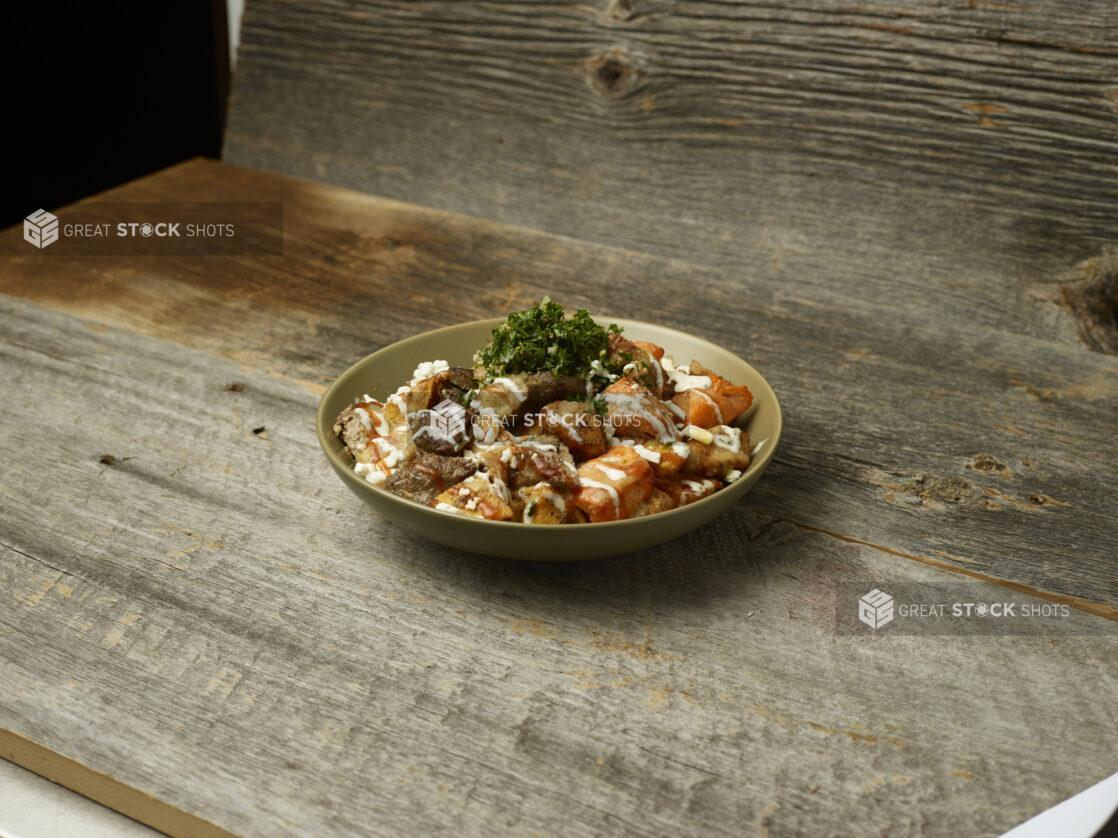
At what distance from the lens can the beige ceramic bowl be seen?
3.20 feet

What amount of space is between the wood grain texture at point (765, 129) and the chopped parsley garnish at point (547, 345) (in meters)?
0.98

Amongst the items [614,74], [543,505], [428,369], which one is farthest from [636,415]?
[614,74]

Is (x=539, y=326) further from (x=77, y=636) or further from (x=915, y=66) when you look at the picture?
(x=915, y=66)

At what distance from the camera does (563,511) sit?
1026 millimetres

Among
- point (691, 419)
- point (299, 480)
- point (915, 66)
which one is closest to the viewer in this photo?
point (691, 419)

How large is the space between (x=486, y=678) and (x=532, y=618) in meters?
0.10

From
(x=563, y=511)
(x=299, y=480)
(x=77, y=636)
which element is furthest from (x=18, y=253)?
(x=563, y=511)

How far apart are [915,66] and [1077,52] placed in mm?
284

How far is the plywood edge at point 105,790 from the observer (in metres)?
0.85

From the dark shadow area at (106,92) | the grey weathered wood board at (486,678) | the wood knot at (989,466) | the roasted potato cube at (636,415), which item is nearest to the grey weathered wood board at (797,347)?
the wood knot at (989,466)

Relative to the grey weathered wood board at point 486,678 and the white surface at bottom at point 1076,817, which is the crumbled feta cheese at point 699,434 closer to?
the grey weathered wood board at point 486,678

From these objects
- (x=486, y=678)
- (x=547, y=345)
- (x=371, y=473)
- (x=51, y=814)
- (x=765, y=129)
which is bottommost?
(x=51, y=814)

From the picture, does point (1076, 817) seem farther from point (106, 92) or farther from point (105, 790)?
point (106, 92)

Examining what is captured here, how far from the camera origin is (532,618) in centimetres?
106
